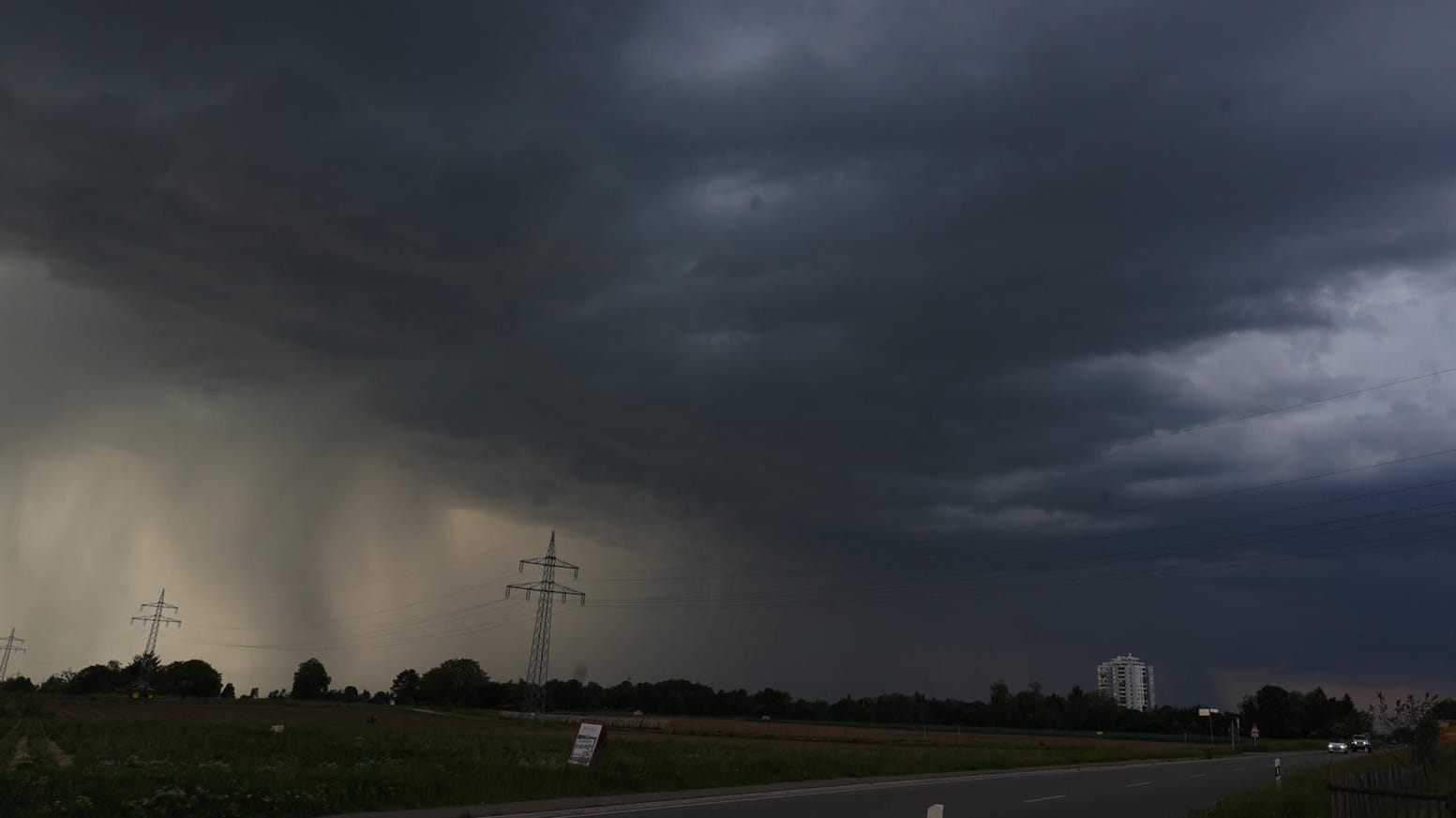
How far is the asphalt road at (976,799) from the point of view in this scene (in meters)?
24.6

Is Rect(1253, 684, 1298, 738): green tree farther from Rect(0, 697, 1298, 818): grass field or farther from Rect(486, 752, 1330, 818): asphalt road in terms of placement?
Rect(486, 752, 1330, 818): asphalt road

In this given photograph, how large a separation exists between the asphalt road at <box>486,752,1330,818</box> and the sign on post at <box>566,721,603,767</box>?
3.98 m

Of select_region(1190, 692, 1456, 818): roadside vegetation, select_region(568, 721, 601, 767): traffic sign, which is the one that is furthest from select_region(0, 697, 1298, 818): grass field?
select_region(1190, 692, 1456, 818): roadside vegetation

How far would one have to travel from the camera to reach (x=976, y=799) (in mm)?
30672

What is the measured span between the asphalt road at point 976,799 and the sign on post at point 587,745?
13.1ft

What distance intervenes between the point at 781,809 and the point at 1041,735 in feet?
413

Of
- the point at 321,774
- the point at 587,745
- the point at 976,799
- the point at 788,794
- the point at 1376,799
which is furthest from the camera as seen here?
the point at 788,794

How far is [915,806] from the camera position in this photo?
2669 centimetres

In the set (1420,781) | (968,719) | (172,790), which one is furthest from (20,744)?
(968,719)

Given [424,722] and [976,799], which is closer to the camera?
[976,799]

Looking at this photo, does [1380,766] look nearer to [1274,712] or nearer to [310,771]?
[310,771]

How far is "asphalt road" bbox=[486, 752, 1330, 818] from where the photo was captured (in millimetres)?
24578

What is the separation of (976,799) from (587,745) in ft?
40.2

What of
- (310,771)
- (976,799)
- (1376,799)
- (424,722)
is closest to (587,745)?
(310,771)
